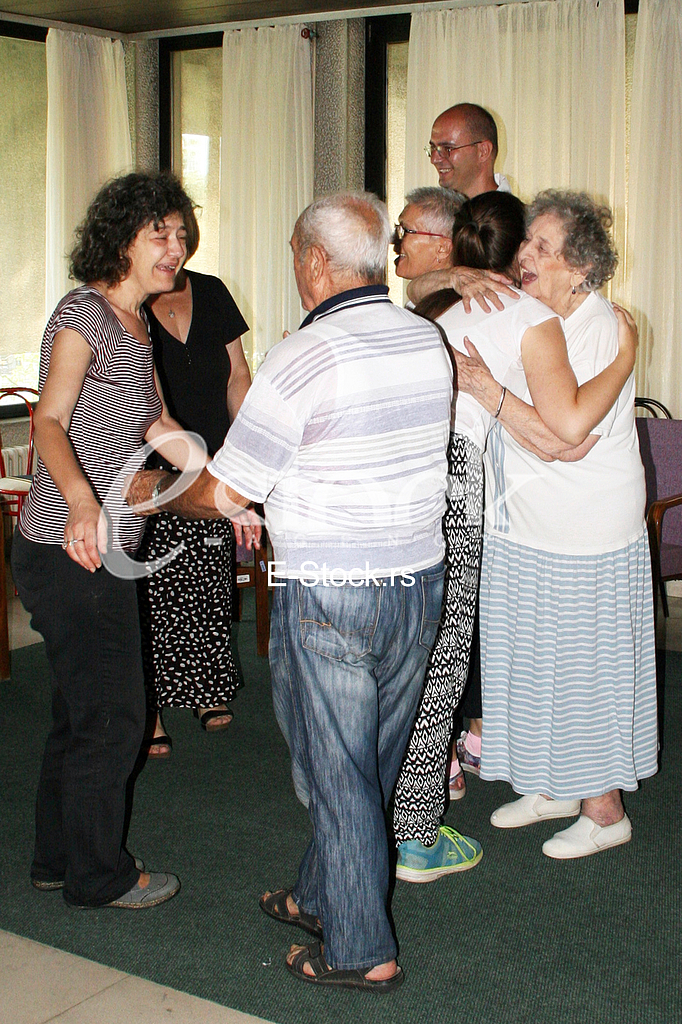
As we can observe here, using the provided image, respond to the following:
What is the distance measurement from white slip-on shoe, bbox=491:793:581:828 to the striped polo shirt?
117 centimetres

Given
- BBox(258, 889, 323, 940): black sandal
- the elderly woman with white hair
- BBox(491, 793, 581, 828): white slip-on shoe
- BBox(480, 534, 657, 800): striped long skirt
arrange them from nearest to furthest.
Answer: BBox(258, 889, 323, 940): black sandal
the elderly woman with white hair
BBox(480, 534, 657, 800): striped long skirt
BBox(491, 793, 581, 828): white slip-on shoe

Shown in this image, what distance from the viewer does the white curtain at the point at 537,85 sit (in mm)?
4910

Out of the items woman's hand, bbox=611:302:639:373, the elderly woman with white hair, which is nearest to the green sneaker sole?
the elderly woman with white hair

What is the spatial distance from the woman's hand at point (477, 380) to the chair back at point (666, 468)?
2.06 meters

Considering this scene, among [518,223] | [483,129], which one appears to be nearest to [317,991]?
[518,223]

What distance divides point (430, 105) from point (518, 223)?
130 inches

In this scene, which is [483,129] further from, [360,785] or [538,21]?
[360,785]

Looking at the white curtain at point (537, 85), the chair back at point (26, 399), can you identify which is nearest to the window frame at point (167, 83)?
the white curtain at point (537, 85)

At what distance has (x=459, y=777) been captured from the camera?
9.41 feet

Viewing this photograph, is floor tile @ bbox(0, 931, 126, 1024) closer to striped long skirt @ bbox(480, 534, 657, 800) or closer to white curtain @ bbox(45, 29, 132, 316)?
striped long skirt @ bbox(480, 534, 657, 800)

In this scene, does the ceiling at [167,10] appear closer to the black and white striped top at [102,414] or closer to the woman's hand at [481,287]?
the woman's hand at [481,287]

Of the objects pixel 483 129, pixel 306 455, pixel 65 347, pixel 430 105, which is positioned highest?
pixel 430 105

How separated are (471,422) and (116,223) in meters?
0.89

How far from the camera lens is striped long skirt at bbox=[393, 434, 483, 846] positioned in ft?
7.56
